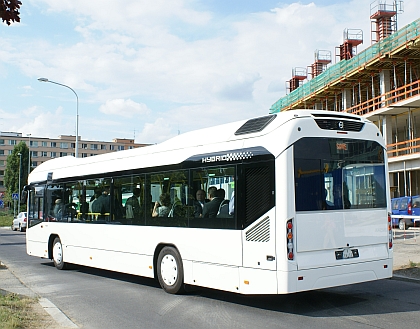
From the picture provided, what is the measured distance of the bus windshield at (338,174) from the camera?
800 centimetres

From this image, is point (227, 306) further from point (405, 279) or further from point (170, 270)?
point (405, 279)

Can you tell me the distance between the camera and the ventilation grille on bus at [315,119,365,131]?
329 inches

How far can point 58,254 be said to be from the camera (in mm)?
14500

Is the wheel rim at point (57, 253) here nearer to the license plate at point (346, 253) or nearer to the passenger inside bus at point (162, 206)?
the passenger inside bus at point (162, 206)

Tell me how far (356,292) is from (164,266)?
3.70m

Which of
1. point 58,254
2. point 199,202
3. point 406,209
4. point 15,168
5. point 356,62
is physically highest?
point 356,62

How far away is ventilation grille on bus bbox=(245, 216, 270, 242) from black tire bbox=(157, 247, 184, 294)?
2.07 metres

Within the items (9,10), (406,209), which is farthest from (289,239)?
(406,209)

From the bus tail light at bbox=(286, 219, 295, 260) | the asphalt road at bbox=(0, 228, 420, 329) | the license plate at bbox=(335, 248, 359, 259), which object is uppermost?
the bus tail light at bbox=(286, 219, 295, 260)

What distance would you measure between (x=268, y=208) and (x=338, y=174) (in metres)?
1.39

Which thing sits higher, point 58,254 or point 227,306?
point 58,254

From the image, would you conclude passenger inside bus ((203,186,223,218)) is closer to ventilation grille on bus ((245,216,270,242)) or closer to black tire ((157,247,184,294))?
ventilation grille on bus ((245,216,270,242))

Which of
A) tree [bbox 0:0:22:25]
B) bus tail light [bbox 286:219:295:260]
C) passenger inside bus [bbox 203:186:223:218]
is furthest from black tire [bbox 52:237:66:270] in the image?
tree [bbox 0:0:22:25]

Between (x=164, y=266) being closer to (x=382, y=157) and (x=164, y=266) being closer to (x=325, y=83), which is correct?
(x=382, y=157)
